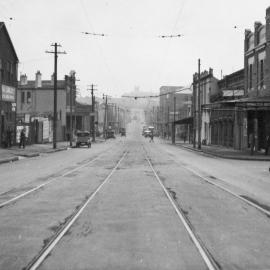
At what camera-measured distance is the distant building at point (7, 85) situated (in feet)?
148

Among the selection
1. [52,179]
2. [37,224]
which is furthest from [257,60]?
[37,224]

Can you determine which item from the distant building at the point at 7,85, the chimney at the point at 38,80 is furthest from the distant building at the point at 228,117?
the chimney at the point at 38,80

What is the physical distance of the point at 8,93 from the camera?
1822 inches

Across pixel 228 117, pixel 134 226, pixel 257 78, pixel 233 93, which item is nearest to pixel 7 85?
pixel 233 93

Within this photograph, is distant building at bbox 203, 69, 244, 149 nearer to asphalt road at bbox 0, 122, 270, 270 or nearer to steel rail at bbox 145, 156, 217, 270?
asphalt road at bbox 0, 122, 270, 270

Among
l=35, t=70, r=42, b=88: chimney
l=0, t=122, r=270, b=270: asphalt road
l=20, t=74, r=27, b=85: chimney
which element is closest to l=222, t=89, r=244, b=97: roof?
l=0, t=122, r=270, b=270: asphalt road

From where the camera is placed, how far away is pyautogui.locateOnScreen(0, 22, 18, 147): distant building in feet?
148

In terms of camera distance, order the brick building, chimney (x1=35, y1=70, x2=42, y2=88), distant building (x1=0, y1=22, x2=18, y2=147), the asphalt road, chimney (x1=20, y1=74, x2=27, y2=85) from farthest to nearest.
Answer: chimney (x1=20, y1=74, x2=27, y2=85) → chimney (x1=35, y1=70, x2=42, y2=88) → distant building (x1=0, y1=22, x2=18, y2=147) → the brick building → the asphalt road

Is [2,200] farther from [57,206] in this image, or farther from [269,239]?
[269,239]

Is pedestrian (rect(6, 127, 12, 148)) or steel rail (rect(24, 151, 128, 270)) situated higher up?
pedestrian (rect(6, 127, 12, 148))

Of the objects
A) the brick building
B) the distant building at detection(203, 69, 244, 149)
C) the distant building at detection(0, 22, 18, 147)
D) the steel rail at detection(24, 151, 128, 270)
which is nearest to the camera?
the steel rail at detection(24, 151, 128, 270)

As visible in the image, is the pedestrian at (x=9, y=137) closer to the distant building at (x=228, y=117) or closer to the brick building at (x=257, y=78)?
the distant building at (x=228, y=117)

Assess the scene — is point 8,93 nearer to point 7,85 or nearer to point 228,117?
point 7,85

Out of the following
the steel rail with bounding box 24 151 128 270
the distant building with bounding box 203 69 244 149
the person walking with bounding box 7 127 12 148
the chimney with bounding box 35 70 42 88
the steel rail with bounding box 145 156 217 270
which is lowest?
the steel rail with bounding box 24 151 128 270
